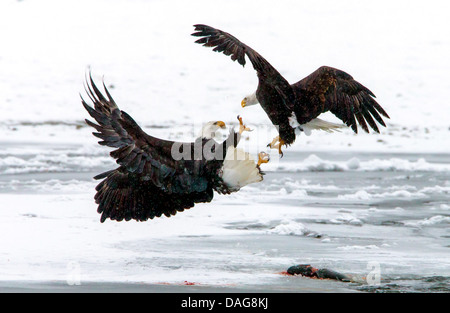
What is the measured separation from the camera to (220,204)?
28.7 feet

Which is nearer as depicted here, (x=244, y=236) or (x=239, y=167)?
(x=239, y=167)

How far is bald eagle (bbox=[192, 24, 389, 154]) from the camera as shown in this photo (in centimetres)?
577

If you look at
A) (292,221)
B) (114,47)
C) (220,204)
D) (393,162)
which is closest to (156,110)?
(114,47)

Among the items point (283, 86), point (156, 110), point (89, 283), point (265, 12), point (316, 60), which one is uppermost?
point (265, 12)

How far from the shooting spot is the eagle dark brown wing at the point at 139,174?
210 inches

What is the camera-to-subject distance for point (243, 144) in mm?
13539

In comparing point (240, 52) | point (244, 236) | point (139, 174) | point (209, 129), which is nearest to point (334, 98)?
point (240, 52)

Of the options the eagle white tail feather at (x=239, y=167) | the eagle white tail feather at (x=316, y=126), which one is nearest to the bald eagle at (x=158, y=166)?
the eagle white tail feather at (x=239, y=167)

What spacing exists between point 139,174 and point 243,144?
7.84 metres

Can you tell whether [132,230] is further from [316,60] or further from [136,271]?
[316,60]

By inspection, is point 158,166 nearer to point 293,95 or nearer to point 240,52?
point 240,52

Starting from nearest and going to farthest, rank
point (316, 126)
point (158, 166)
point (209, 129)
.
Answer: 1. point (158, 166)
2. point (209, 129)
3. point (316, 126)

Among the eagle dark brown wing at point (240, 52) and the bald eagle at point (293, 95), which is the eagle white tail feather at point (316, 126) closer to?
the bald eagle at point (293, 95)

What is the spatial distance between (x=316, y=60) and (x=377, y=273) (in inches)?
539
